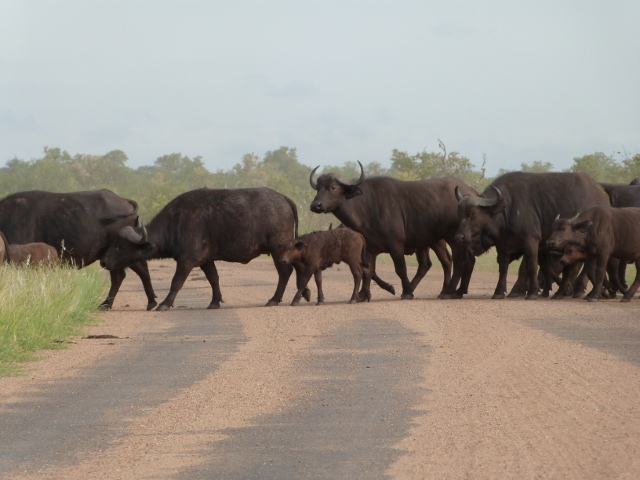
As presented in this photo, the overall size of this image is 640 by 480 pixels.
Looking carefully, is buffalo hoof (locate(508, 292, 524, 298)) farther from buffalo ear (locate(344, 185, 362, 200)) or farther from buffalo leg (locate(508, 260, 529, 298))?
buffalo ear (locate(344, 185, 362, 200))

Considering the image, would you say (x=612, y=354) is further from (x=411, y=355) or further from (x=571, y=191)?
(x=571, y=191)

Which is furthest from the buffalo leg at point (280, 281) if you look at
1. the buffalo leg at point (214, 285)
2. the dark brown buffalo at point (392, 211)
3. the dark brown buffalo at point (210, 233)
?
the dark brown buffalo at point (392, 211)

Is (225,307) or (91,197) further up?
(91,197)

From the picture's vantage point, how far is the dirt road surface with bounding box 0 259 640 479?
607cm

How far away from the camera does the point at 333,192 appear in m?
20.0

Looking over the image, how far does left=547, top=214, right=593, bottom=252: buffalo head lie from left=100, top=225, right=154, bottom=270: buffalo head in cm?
609

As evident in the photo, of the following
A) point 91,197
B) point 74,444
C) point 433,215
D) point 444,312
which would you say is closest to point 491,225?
point 433,215

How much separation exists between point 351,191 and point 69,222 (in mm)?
4645

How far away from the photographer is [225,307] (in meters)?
18.7

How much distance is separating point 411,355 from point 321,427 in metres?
3.80

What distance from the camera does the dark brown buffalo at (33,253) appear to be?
1830 cm

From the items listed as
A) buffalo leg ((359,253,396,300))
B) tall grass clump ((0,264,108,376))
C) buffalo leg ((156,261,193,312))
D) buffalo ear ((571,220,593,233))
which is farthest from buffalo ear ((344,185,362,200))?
tall grass clump ((0,264,108,376))

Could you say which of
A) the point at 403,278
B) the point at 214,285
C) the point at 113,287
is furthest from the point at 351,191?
the point at 113,287

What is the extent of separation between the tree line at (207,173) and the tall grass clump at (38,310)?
3216 centimetres
